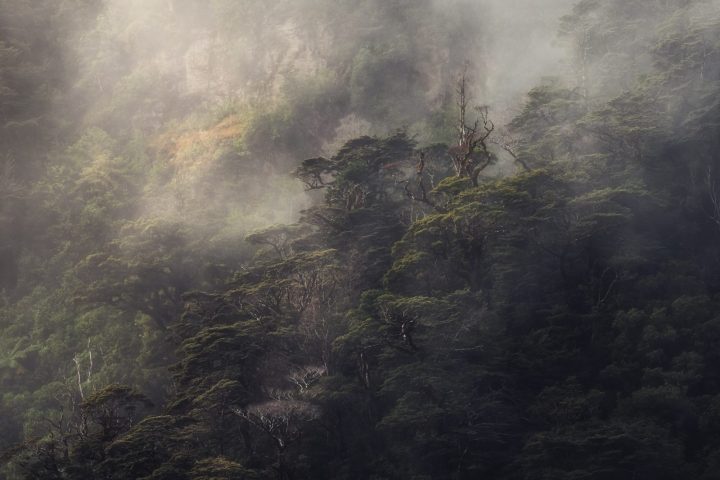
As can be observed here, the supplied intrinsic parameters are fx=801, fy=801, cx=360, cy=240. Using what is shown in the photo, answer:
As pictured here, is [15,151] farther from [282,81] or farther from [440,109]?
[440,109]

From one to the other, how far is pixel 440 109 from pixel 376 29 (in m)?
7.82

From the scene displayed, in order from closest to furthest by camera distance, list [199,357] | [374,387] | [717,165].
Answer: [199,357]
[374,387]
[717,165]

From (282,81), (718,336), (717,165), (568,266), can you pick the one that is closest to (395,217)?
(568,266)

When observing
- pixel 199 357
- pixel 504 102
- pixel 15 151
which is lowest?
pixel 199 357

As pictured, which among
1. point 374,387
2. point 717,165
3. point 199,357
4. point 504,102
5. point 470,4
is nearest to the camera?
point 199,357

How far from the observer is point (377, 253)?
2980 centimetres

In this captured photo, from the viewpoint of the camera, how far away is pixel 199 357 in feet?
84.7

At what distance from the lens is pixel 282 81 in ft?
160

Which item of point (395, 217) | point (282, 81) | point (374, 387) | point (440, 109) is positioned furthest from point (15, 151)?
point (374, 387)

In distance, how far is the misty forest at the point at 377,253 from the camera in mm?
24422

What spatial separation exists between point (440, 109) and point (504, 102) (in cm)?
360

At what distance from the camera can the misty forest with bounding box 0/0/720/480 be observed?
24.4m

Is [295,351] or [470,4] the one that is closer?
[295,351]

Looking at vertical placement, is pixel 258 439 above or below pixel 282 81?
below
